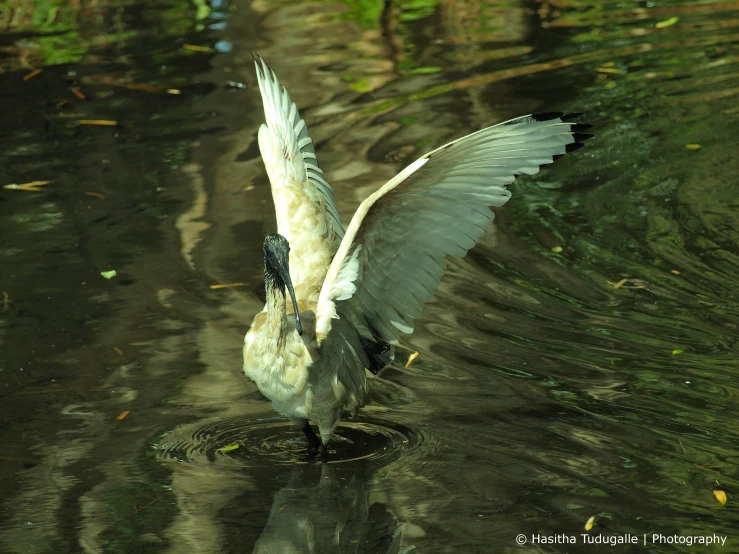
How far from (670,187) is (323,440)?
166 inches

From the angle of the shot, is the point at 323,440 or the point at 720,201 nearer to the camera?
the point at 323,440

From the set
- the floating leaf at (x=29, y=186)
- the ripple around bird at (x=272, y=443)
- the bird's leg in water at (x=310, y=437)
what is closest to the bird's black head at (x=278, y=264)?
the bird's leg in water at (x=310, y=437)

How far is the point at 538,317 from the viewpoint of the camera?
6.53 metres

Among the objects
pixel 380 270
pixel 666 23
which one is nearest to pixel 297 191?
pixel 380 270

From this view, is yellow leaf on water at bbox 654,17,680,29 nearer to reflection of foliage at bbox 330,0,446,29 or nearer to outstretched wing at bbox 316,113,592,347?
reflection of foliage at bbox 330,0,446,29

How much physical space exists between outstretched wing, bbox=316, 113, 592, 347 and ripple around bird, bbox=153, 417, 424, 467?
639 millimetres

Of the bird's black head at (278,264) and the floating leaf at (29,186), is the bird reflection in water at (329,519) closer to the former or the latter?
the bird's black head at (278,264)

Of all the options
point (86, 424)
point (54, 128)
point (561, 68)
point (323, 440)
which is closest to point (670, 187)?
point (561, 68)

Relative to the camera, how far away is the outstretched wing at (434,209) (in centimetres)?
490

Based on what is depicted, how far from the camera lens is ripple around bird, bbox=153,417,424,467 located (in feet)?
17.5

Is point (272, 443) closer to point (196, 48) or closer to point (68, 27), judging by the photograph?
point (196, 48)

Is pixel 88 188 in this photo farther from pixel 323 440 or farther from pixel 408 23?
pixel 408 23

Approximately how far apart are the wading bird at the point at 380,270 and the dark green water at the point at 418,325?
387 millimetres

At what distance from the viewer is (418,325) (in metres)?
6.66
